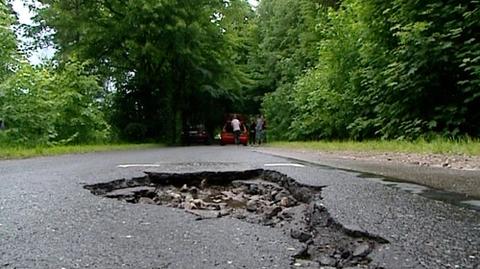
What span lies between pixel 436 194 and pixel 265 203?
59.7 inches

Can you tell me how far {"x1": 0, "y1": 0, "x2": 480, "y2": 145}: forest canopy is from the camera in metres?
12.1

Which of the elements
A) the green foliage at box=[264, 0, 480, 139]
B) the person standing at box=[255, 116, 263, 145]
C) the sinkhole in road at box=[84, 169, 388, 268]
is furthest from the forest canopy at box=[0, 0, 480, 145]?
the sinkhole in road at box=[84, 169, 388, 268]

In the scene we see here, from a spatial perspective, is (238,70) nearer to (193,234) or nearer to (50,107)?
(50,107)

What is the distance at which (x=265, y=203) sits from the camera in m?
4.69

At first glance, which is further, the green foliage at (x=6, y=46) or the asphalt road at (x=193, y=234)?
the green foliage at (x=6, y=46)

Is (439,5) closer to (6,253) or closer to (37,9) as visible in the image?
(6,253)

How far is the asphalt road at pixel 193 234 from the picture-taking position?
2299mm

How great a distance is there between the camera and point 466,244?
8.00 feet

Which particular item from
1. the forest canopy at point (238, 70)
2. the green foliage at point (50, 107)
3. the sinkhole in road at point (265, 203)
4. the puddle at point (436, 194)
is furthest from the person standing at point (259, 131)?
the puddle at point (436, 194)

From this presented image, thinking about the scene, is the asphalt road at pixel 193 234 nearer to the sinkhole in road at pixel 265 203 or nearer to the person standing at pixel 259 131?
the sinkhole in road at pixel 265 203

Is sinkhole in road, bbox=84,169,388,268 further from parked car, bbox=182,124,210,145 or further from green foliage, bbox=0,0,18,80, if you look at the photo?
parked car, bbox=182,124,210,145

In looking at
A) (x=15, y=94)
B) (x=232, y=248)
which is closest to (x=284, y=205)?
(x=232, y=248)

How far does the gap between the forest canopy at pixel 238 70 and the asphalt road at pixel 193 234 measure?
8396 mm

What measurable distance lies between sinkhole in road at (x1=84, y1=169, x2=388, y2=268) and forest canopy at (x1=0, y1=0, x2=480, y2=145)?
23.2ft
